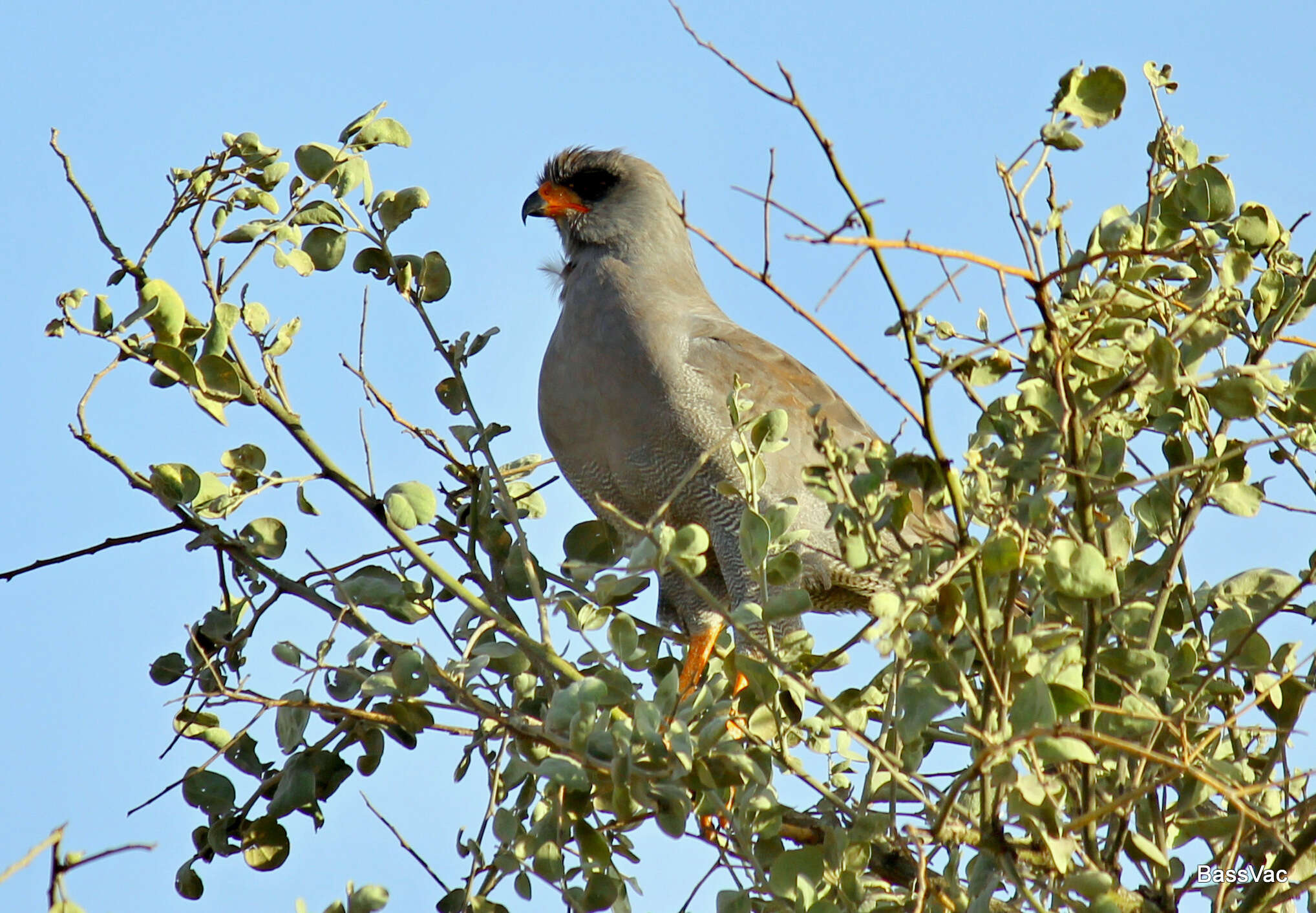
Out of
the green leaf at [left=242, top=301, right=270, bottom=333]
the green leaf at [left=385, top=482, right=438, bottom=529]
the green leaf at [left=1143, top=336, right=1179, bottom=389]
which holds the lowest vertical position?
the green leaf at [left=1143, top=336, right=1179, bottom=389]

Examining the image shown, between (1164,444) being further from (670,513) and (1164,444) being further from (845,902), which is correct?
(670,513)

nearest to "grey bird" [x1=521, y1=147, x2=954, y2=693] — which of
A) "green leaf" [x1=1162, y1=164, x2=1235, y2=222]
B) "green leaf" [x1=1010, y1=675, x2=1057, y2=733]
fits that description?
"green leaf" [x1=1162, y1=164, x2=1235, y2=222]

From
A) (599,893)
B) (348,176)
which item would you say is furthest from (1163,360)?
(348,176)

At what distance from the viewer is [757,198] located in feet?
7.65

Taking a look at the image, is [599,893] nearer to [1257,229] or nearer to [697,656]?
[1257,229]

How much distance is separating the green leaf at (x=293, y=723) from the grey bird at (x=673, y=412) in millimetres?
1623

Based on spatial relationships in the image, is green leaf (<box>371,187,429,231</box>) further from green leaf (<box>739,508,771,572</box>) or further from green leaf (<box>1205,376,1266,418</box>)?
green leaf (<box>1205,376,1266,418</box>)

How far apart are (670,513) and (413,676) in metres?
1.92

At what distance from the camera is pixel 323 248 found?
3.16 meters

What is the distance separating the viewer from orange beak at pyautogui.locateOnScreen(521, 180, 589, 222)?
17.2ft

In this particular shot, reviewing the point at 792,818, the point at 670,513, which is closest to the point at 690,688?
the point at 670,513

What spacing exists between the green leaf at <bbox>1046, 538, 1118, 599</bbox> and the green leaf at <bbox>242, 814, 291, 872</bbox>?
5.40ft

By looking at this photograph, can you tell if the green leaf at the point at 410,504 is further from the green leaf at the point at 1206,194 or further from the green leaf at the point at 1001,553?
the green leaf at the point at 1206,194

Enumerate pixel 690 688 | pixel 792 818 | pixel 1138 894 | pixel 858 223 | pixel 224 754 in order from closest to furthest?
pixel 858 223 < pixel 1138 894 < pixel 792 818 < pixel 224 754 < pixel 690 688
